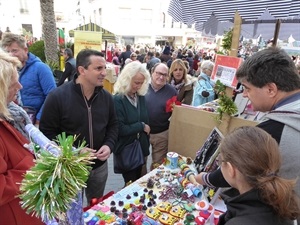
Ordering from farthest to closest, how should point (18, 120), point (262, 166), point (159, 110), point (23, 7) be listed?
point (23, 7) → point (159, 110) → point (18, 120) → point (262, 166)

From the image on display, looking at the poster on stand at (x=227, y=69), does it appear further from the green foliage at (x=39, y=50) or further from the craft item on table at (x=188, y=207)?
the green foliage at (x=39, y=50)

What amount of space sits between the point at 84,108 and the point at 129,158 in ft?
2.40

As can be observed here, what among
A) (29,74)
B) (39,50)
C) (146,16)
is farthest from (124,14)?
(29,74)

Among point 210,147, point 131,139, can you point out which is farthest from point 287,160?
point 131,139

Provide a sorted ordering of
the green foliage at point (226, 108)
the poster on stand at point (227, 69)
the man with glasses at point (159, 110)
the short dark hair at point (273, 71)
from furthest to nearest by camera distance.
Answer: the man with glasses at point (159, 110) < the poster on stand at point (227, 69) < the green foliage at point (226, 108) < the short dark hair at point (273, 71)

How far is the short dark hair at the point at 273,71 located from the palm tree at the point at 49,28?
667 centimetres

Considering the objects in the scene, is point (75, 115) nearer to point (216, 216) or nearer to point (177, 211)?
point (177, 211)

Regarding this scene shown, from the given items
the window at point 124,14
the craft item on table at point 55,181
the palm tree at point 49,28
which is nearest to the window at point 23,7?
the window at point 124,14

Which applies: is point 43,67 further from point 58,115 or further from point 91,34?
point 91,34

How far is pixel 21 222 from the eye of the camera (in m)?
1.18

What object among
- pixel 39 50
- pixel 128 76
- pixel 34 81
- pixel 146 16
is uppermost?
pixel 146 16

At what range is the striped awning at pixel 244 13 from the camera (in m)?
2.52

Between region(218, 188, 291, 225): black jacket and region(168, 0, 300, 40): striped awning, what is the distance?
7.43 ft

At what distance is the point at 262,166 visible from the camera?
2.98 ft
